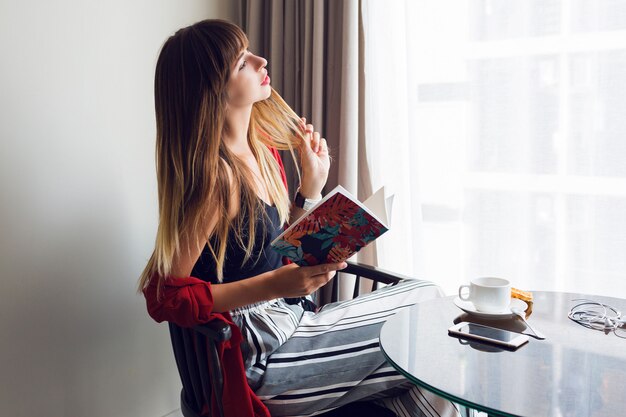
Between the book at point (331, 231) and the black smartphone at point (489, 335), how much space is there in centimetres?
24

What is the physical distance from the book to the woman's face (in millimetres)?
446

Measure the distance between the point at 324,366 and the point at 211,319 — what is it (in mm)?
252

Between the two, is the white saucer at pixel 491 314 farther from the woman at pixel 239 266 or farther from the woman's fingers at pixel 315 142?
the woman's fingers at pixel 315 142

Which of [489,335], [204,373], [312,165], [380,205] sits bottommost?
[204,373]

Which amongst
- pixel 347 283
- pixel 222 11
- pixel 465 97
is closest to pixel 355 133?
pixel 465 97

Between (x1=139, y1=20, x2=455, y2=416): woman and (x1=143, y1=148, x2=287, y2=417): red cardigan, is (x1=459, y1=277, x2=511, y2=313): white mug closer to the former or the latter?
(x1=139, y1=20, x2=455, y2=416): woman

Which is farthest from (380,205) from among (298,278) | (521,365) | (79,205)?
(79,205)

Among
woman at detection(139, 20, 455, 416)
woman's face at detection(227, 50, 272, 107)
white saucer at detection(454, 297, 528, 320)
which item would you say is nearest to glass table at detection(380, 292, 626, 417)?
white saucer at detection(454, 297, 528, 320)

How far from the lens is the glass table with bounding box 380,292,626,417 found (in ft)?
2.95

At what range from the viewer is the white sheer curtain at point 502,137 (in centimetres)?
184

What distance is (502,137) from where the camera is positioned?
1.98 metres

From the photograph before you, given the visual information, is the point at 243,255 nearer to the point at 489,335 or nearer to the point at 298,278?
the point at 298,278

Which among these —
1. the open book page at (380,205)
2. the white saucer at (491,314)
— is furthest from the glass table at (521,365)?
the open book page at (380,205)

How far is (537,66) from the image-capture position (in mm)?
1904
